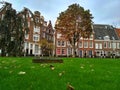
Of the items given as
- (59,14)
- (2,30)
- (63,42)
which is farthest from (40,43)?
(2,30)

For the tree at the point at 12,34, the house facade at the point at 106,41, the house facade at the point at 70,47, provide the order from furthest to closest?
1. the house facade at the point at 106,41
2. the house facade at the point at 70,47
3. the tree at the point at 12,34

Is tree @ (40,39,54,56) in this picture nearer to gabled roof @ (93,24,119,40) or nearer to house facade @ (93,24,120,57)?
house facade @ (93,24,120,57)

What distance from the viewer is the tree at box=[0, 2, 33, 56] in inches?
1059

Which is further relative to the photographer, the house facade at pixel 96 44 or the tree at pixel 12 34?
the house facade at pixel 96 44

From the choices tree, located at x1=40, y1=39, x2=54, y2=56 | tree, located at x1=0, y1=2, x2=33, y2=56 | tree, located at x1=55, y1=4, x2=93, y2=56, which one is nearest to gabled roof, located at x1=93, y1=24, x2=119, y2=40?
tree, located at x1=40, y1=39, x2=54, y2=56

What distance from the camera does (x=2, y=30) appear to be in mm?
29734

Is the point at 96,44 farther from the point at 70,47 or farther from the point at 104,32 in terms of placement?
the point at 70,47

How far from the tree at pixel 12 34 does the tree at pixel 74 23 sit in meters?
42.7

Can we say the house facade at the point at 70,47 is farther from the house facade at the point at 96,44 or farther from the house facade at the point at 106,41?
the house facade at the point at 106,41

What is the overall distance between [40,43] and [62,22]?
955 inches

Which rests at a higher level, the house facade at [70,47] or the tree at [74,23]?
the tree at [74,23]

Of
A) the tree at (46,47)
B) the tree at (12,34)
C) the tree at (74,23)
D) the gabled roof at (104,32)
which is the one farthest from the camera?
the gabled roof at (104,32)

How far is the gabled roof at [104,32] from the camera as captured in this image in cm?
10844

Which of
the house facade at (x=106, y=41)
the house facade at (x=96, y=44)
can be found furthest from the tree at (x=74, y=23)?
the house facade at (x=106, y=41)
